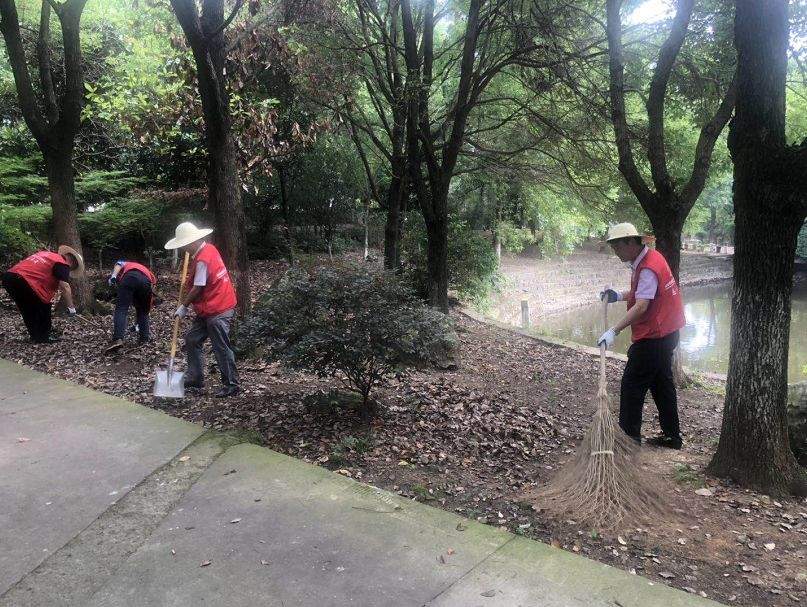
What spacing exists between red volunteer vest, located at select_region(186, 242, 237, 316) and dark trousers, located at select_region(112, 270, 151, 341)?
2270 mm

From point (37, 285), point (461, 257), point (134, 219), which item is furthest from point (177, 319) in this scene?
point (461, 257)

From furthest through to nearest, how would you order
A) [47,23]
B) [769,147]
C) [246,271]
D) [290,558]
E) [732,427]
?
1. [47,23]
2. [246,271]
3. [732,427]
4. [769,147]
5. [290,558]

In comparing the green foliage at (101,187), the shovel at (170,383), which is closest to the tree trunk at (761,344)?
the shovel at (170,383)

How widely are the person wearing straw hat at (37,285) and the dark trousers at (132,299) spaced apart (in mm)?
989

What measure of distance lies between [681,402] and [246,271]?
5816 mm

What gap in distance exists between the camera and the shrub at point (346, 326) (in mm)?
4613

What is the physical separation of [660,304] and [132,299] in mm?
6258

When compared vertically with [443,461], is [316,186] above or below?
above

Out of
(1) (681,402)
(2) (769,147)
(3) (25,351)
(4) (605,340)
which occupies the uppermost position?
(2) (769,147)

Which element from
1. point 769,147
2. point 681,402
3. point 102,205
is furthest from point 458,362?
point 102,205

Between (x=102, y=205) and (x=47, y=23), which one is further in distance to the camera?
(x=102, y=205)

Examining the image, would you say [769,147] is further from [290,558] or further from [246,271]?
[246,271]

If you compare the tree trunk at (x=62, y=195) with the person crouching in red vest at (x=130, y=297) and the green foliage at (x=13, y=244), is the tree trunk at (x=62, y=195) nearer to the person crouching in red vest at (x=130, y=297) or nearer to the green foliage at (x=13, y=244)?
the green foliage at (x=13, y=244)

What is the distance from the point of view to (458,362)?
8820mm
